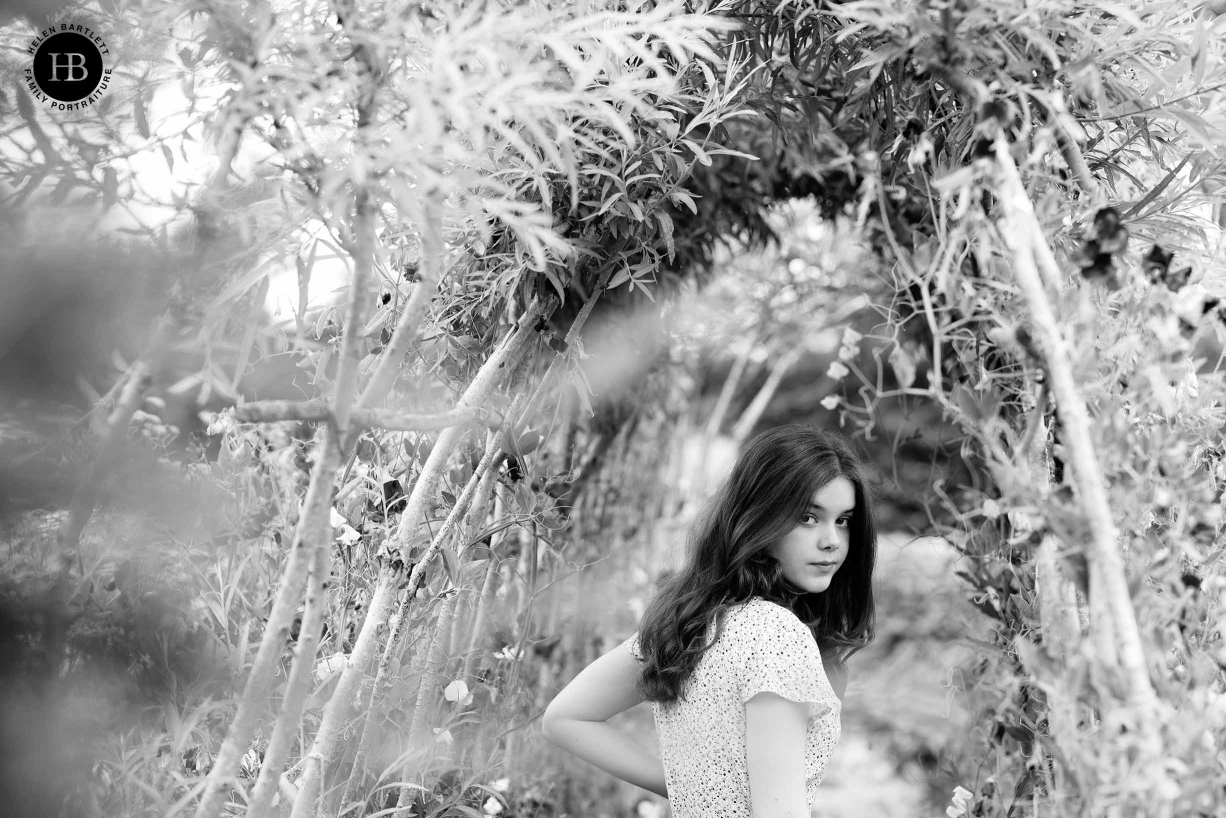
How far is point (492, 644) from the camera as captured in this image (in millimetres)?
2189

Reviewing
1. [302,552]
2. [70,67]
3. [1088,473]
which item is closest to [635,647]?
[302,552]

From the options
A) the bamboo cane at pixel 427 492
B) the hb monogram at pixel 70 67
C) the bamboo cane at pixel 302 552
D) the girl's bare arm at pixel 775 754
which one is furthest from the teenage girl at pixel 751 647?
the hb monogram at pixel 70 67

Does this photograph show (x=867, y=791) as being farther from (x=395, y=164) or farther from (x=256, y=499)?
(x=395, y=164)

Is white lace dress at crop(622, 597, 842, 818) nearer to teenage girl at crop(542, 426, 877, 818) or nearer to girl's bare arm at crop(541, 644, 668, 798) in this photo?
teenage girl at crop(542, 426, 877, 818)

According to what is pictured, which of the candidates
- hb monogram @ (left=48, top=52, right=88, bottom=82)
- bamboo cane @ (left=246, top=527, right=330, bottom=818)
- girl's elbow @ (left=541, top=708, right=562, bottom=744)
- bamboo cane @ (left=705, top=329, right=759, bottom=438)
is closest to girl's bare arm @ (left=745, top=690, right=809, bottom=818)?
girl's elbow @ (left=541, top=708, right=562, bottom=744)

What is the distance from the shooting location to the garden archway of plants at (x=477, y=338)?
98 centimetres

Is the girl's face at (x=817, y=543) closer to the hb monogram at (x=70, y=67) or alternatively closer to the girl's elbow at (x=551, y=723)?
the girl's elbow at (x=551, y=723)

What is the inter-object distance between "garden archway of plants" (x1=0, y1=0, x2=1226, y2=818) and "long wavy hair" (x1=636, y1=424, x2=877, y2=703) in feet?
0.62

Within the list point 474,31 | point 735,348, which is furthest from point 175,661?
point 735,348

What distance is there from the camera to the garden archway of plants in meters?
0.98

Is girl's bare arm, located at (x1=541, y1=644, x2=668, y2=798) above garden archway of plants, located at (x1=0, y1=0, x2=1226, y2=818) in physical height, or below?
below

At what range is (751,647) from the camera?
1.35 m

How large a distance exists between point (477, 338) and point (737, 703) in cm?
78

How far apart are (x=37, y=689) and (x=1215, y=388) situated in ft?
5.01
